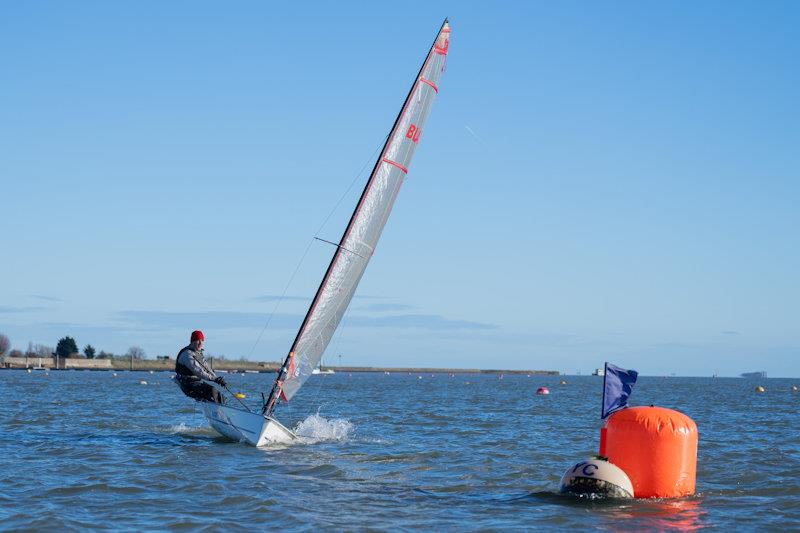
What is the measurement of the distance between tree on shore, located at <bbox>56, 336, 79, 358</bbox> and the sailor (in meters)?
122

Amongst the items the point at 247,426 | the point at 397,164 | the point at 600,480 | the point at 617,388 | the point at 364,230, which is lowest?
the point at 247,426

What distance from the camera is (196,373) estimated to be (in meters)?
18.8

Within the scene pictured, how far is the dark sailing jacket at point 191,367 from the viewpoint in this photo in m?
18.8

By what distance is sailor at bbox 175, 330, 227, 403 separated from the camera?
18.8m

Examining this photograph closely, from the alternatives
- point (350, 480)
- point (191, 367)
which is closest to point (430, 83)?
point (191, 367)

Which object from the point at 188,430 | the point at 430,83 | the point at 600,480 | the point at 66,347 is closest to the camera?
the point at 600,480

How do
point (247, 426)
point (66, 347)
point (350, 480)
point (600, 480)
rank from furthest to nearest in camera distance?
point (66, 347)
point (247, 426)
point (350, 480)
point (600, 480)

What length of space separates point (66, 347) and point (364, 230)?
124501 mm

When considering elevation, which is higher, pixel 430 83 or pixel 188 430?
pixel 430 83

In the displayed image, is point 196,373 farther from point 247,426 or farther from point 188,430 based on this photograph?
point 188,430

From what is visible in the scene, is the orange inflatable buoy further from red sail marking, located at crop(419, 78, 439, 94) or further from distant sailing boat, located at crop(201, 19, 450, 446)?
red sail marking, located at crop(419, 78, 439, 94)

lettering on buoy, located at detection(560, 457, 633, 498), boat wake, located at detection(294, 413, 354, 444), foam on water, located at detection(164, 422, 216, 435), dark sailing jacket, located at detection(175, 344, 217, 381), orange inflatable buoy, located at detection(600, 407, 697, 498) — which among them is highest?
dark sailing jacket, located at detection(175, 344, 217, 381)

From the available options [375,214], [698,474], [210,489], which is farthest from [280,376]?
[698,474]

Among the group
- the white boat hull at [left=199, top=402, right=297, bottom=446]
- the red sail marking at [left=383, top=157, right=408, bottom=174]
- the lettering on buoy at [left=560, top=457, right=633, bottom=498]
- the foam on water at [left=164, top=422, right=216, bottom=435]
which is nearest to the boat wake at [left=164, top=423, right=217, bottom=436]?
the foam on water at [left=164, top=422, right=216, bottom=435]
